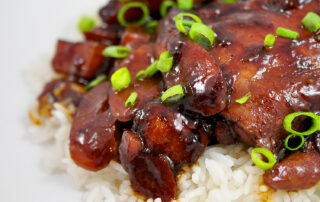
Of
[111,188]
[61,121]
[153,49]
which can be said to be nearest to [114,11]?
[153,49]

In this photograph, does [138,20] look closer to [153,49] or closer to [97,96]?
[153,49]

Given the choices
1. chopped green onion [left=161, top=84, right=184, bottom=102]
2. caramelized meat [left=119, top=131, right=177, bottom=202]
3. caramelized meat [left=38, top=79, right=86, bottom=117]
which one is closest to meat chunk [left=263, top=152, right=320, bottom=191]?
caramelized meat [left=119, top=131, right=177, bottom=202]

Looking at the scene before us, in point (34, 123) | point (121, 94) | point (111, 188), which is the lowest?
point (111, 188)

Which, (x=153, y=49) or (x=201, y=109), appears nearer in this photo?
(x=201, y=109)

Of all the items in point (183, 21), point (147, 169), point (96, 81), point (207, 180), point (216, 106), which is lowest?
point (207, 180)

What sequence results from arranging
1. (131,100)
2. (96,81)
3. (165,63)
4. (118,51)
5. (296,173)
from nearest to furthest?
1. (296,173)
2. (165,63)
3. (131,100)
4. (118,51)
5. (96,81)

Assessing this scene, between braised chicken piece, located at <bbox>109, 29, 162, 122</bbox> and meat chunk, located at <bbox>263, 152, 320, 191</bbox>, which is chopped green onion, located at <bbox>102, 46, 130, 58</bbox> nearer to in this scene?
braised chicken piece, located at <bbox>109, 29, 162, 122</bbox>

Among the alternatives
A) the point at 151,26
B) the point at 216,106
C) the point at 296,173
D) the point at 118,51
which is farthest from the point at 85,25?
the point at 296,173

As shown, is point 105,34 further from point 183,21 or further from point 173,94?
point 173,94
